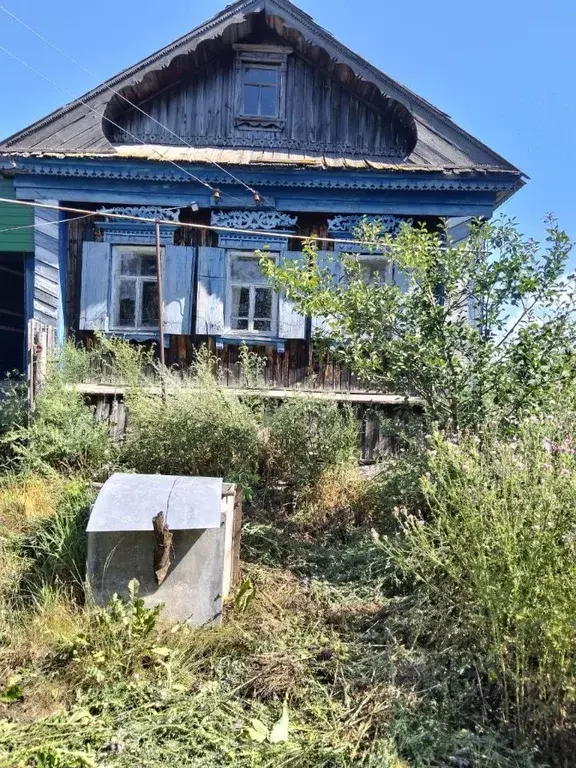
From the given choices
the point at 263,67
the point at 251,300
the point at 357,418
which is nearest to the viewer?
the point at 357,418

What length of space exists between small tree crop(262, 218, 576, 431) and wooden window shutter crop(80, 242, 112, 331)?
134 inches

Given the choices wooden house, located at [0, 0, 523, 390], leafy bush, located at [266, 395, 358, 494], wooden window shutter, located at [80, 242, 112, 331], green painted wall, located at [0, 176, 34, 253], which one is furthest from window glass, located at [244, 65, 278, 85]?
leafy bush, located at [266, 395, 358, 494]

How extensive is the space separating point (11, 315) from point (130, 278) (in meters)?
3.58

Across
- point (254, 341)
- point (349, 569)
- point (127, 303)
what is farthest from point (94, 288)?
point (349, 569)

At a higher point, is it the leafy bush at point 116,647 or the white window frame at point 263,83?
the white window frame at point 263,83

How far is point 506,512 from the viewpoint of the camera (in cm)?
265

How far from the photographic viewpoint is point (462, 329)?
4086mm

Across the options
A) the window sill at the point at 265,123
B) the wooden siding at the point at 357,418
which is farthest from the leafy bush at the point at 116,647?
the window sill at the point at 265,123

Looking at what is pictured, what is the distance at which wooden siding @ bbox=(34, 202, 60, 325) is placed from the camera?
6871 mm

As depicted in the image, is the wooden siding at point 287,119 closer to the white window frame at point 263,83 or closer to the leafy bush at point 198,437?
the white window frame at point 263,83

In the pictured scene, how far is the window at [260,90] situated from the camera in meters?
7.61

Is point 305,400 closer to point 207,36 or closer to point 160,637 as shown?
point 160,637

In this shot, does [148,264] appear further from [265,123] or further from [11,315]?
[11,315]

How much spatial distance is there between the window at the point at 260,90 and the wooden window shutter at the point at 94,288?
2960 millimetres
